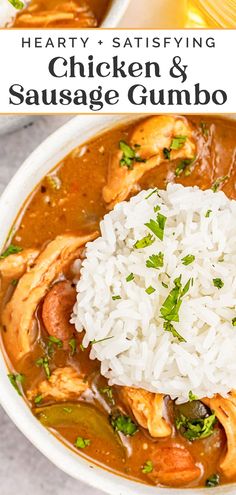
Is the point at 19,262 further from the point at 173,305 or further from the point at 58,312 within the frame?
the point at 173,305

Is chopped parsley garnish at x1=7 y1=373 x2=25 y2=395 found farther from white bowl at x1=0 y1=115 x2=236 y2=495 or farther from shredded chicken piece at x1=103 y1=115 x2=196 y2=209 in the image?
shredded chicken piece at x1=103 y1=115 x2=196 y2=209

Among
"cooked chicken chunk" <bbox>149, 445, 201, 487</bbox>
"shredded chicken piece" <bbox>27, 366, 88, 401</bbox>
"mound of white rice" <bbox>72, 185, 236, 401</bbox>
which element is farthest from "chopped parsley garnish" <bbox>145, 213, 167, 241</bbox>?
"cooked chicken chunk" <bbox>149, 445, 201, 487</bbox>

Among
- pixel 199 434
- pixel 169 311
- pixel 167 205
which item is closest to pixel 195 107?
pixel 167 205

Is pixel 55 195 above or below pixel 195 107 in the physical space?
below

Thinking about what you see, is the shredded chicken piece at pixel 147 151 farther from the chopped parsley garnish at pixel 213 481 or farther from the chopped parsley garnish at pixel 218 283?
the chopped parsley garnish at pixel 213 481

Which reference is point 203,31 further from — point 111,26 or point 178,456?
point 178,456
